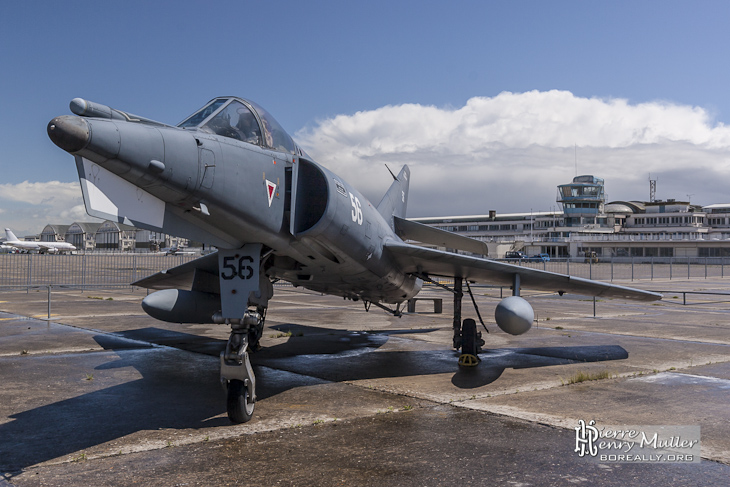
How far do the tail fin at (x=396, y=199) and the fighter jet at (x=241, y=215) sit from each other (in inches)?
107

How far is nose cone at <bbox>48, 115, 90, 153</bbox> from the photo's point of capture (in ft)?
14.6

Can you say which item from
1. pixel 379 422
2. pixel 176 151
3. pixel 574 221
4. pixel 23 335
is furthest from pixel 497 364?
pixel 574 221

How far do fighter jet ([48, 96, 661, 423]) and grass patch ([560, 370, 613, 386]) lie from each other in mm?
1160

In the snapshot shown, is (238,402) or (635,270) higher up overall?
(635,270)

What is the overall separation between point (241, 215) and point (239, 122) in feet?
3.77

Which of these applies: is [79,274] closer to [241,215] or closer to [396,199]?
[396,199]

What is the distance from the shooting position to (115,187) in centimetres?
521

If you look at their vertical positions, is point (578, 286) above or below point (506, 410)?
above

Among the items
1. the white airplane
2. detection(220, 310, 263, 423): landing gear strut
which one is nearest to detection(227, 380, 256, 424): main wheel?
detection(220, 310, 263, 423): landing gear strut

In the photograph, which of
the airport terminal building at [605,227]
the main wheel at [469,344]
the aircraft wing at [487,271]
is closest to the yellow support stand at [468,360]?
the main wheel at [469,344]

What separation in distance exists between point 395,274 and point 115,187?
20.0 ft

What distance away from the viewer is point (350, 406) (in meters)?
7.16

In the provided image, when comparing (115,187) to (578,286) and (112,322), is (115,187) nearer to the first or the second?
(578,286)

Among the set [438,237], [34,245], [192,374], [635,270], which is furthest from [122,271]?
[34,245]
